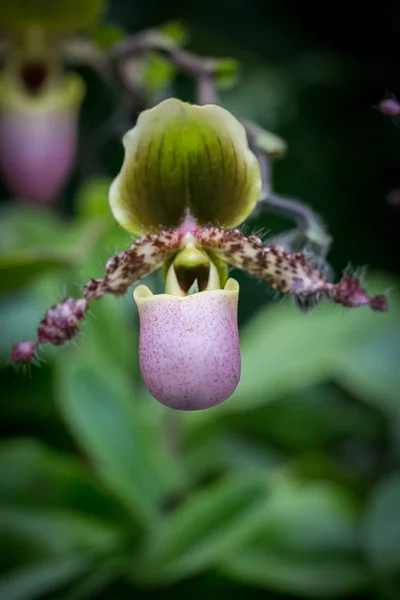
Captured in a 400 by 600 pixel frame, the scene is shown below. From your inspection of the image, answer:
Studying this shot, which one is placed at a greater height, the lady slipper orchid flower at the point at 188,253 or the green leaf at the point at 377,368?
the green leaf at the point at 377,368

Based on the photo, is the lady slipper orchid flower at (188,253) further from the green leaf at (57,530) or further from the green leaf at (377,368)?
the green leaf at (377,368)

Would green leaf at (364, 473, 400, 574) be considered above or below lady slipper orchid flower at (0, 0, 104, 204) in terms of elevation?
below

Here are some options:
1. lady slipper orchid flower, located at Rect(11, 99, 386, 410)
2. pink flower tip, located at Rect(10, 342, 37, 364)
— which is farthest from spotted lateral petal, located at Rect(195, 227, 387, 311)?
pink flower tip, located at Rect(10, 342, 37, 364)

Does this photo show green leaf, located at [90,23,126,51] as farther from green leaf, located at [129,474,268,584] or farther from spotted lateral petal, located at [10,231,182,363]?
green leaf, located at [129,474,268,584]

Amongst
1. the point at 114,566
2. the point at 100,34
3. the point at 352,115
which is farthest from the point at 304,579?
the point at 352,115

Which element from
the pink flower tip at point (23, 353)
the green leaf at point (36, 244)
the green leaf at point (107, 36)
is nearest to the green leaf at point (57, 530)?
the green leaf at point (36, 244)

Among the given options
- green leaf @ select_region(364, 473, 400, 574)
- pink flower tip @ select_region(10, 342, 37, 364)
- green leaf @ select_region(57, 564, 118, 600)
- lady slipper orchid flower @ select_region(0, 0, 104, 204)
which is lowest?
green leaf @ select_region(57, 564, 118, 600)

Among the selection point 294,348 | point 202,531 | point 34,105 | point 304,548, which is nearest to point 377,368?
point 294,348
